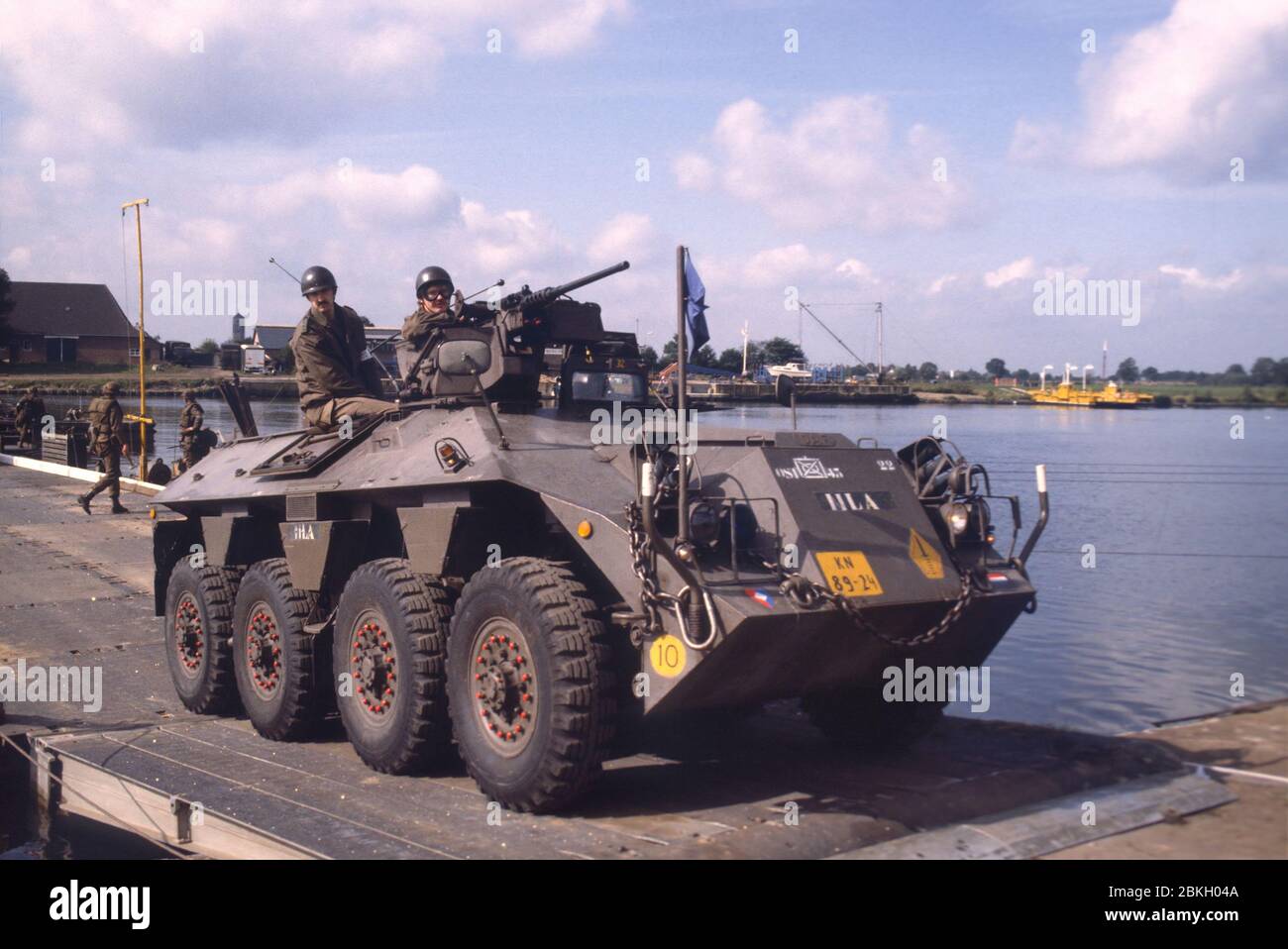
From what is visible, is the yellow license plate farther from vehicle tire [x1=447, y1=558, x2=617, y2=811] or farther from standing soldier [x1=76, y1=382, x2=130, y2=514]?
standing soldier [x1=76, y1=382, x2=130, y2=514]

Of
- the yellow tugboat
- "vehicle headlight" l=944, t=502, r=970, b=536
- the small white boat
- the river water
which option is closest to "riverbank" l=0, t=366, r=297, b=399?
the river water

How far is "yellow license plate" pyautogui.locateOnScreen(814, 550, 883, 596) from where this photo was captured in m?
6.59

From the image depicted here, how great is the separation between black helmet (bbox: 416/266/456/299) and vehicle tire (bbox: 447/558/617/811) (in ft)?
9.63

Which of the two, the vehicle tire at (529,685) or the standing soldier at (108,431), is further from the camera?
the standing soldier at (108,431)

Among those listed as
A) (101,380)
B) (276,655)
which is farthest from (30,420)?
(276,655)

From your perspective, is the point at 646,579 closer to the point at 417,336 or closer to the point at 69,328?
the point at 417,336

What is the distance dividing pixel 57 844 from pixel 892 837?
494cm

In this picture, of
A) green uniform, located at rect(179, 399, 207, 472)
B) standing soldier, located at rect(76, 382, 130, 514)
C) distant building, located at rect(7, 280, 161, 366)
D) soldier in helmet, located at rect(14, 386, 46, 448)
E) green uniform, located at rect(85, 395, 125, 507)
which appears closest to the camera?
standing soldier, located at rect(76, 382, 130, 514)

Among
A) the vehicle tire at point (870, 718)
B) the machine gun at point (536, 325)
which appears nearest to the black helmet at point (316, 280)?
the machine gun at point (536, 325)

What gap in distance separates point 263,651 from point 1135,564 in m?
9.94

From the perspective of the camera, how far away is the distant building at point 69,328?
41.5 metres

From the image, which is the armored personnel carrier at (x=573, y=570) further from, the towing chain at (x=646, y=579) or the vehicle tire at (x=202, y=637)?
the vehicle tire at (x=202, y=637)

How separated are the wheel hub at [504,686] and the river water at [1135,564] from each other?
207cm

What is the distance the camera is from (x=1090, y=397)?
976 inches
